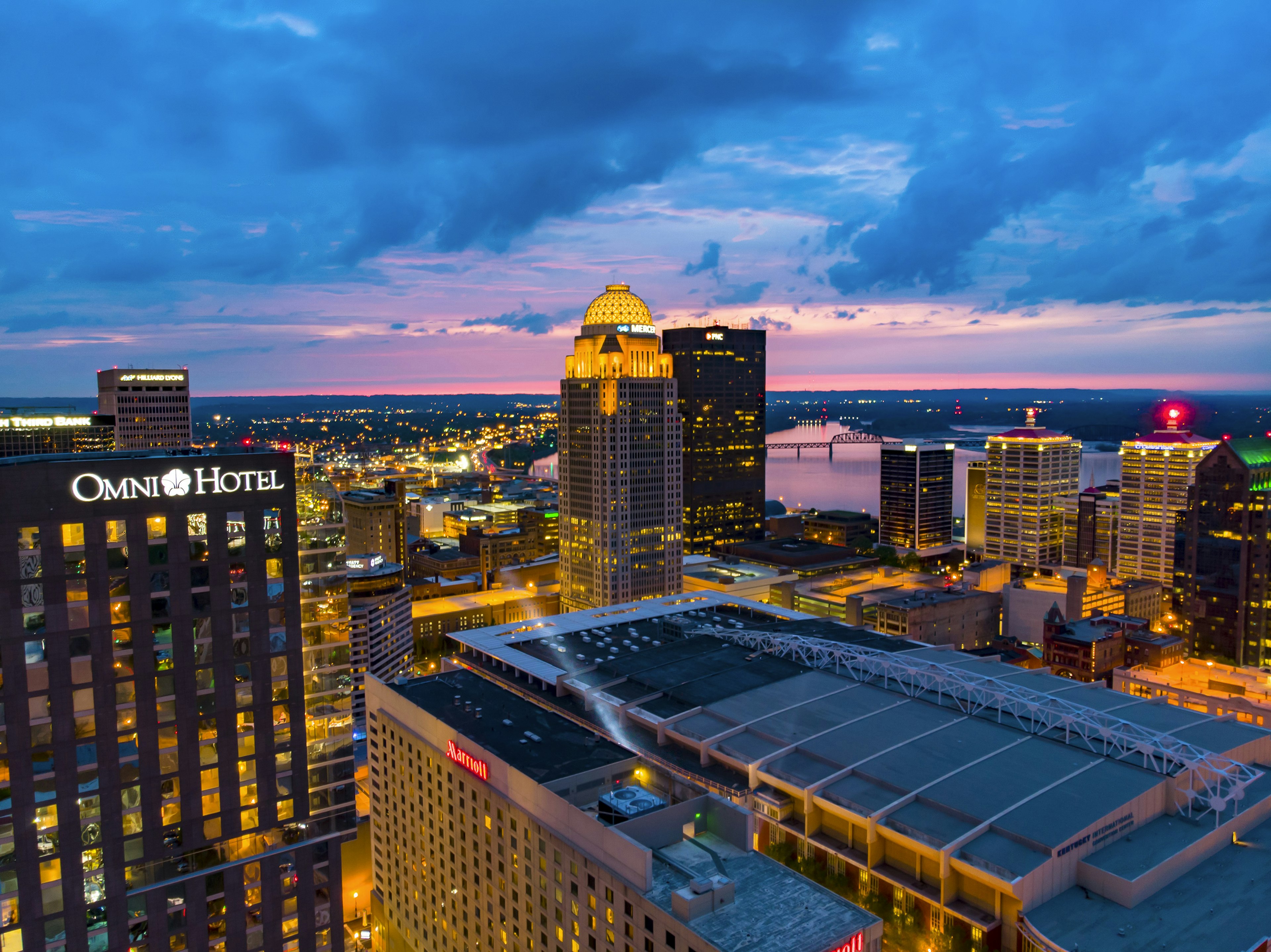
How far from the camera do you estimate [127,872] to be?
37.8m

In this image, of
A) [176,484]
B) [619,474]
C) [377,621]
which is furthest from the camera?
[619,474]

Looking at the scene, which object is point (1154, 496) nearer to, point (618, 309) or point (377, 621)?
point (618, 309)

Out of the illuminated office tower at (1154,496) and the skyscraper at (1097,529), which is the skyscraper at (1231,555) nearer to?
the illuminated office tower at (1154,496)

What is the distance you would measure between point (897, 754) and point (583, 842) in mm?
28188

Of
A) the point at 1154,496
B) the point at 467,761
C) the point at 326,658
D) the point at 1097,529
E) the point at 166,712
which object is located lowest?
the point at 1097,529

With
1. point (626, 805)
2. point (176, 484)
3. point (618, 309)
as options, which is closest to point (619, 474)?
Answer: point (618, 309)

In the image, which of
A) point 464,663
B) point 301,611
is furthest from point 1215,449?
point 301,611

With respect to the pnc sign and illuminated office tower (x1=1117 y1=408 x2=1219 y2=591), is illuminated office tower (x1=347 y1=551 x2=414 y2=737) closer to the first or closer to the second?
the pnc sign

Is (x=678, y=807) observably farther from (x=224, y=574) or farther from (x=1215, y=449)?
(x=1215, y=449)

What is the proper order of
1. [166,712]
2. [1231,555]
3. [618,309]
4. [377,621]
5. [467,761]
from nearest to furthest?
[166,712]
[467,761]
[1231,555]
[377,621]
[618,309]

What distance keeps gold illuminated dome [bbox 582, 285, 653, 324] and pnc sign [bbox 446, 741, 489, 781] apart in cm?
10729

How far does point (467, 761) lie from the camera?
5541 centimetres

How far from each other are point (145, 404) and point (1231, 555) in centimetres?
19082

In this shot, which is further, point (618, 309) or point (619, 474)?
point (618, 309)
